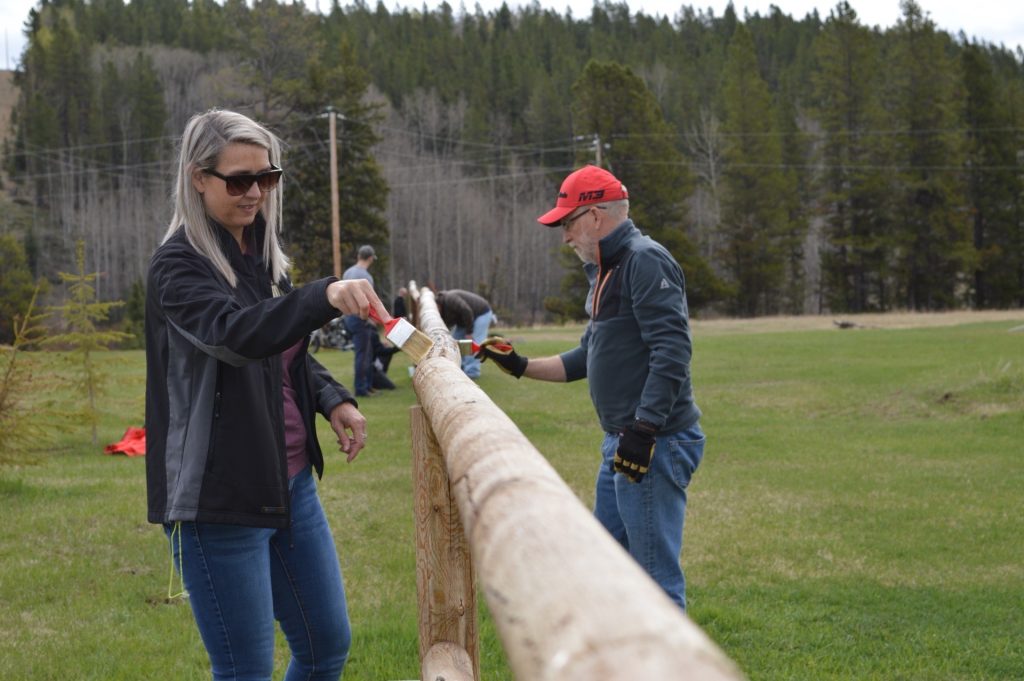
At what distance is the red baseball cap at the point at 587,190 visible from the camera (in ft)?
15.5

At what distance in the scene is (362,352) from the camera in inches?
693

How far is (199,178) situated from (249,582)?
1.08m

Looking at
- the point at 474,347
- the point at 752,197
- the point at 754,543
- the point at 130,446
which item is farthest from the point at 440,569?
the point at 752,197

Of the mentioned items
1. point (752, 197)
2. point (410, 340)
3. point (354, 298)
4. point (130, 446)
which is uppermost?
point (752, 197)

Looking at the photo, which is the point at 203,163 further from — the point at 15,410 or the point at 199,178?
the point at 15,410

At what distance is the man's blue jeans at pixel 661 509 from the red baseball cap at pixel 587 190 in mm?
979

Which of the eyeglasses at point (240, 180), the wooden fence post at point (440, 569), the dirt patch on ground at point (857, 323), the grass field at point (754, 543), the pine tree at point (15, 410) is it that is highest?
the eyeglasses at point (240, 180)

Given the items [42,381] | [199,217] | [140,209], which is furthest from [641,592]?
[140,209]

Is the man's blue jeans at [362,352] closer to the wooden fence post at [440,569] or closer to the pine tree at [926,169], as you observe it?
the wooden fence post at [440,569]

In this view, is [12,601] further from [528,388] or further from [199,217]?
[528,388]

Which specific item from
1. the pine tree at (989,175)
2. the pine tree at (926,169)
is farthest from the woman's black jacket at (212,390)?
the pine tree at (989,175)

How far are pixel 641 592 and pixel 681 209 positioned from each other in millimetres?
59772

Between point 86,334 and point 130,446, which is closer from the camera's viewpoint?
point 86,334

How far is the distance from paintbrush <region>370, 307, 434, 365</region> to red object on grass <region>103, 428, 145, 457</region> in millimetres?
10848
